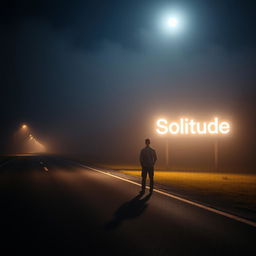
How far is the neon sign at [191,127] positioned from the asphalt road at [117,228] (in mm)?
17150

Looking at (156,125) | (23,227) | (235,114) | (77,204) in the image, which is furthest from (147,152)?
(235,114)

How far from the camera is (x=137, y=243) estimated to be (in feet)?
14.9

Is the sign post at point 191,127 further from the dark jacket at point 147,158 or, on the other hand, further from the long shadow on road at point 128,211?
the long shadow on road at point 128,211

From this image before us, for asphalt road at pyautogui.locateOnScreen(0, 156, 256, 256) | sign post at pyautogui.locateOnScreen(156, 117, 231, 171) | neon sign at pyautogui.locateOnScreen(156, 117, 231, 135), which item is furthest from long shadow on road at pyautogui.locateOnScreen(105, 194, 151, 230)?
neon sign at pyautogui.locateOnScreen(156, 117, 231, 135)

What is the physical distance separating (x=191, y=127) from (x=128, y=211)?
1999 cm

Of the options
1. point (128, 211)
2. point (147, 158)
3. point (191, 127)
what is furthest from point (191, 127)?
point (128, 211)

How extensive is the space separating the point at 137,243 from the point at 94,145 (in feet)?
291

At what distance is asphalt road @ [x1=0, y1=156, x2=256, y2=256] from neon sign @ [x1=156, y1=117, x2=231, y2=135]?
675 inches

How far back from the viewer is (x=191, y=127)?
84.6ft

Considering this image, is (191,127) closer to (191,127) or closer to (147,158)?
(191,127)

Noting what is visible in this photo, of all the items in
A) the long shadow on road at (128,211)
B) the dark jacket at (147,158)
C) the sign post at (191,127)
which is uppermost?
the sign post at (191,127)

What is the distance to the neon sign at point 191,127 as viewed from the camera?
2494 centimetres

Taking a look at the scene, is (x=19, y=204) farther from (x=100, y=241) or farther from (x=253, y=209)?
(x=253, y=209)

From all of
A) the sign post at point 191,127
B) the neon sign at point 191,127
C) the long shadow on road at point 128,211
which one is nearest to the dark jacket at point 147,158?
the long shadow on road at point 128,211
